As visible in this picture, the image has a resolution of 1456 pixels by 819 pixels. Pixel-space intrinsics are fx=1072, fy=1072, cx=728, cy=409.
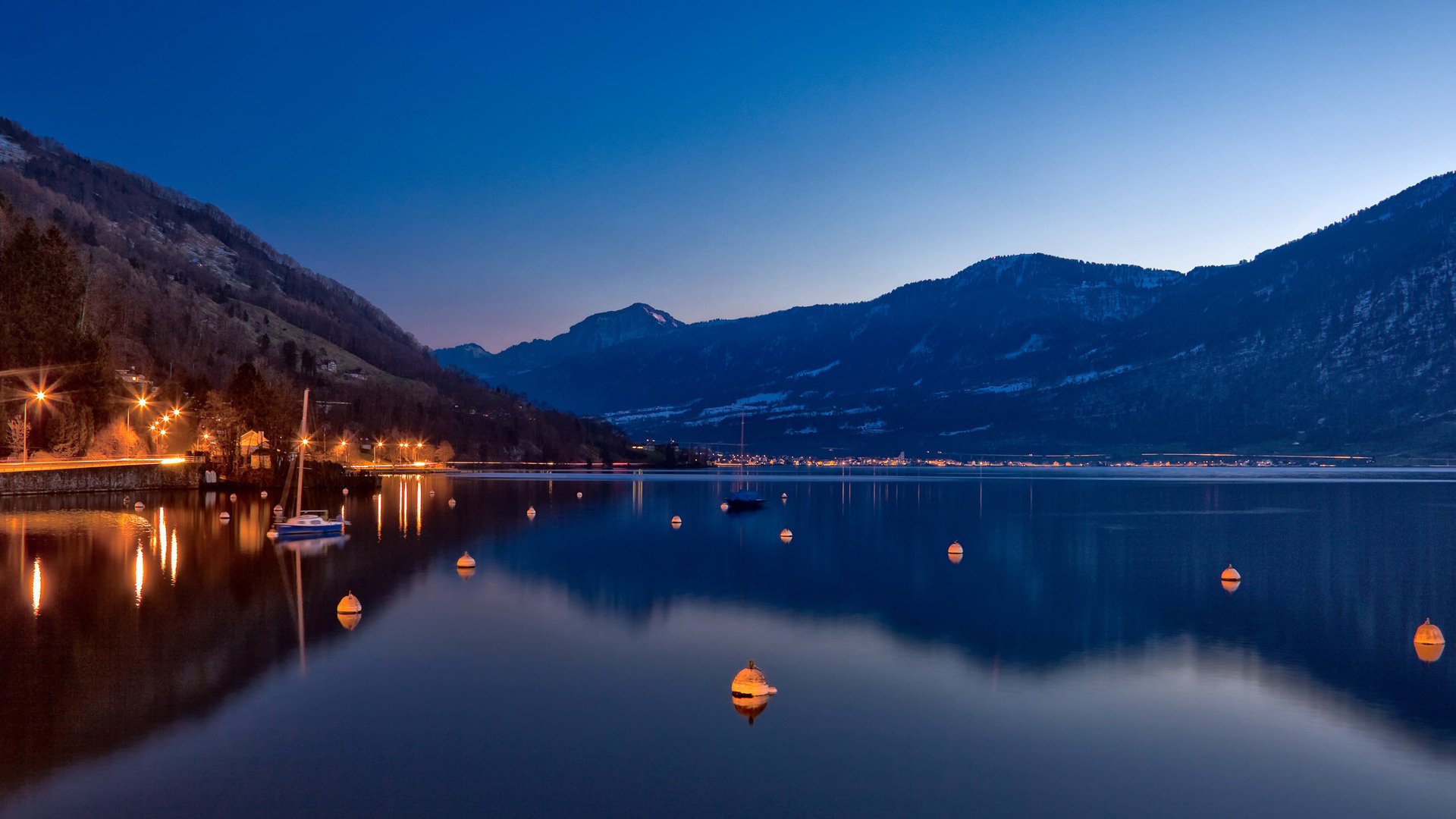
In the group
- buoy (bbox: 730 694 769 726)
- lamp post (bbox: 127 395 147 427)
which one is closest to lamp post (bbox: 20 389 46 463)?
lamp post (bbox: 127 395 147 427)

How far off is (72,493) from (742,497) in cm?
5427

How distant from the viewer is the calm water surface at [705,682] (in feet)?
53.1

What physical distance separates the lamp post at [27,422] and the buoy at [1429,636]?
92820 millimetres

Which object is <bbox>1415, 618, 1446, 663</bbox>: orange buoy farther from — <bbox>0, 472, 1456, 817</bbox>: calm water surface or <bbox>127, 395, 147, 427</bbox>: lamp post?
<bbox>127, 395, 147, 427</bbox>: lamp post

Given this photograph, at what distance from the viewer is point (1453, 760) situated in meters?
18.5

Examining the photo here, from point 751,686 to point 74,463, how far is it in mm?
86259

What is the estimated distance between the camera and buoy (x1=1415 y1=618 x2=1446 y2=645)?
29312 millimetres

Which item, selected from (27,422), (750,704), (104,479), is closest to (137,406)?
(27,422)

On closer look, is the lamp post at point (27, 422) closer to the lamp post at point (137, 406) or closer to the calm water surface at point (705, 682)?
the lamp post at point (137, 406)

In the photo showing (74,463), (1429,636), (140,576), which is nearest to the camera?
(1429,636)

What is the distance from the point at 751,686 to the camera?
72.6 ft

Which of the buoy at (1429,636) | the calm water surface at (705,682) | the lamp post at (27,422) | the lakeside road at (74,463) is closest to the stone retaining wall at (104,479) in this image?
the lakeside road at (74,463)

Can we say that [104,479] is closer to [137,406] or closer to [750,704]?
[137,406]

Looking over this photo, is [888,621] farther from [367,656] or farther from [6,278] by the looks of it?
[6,278]
